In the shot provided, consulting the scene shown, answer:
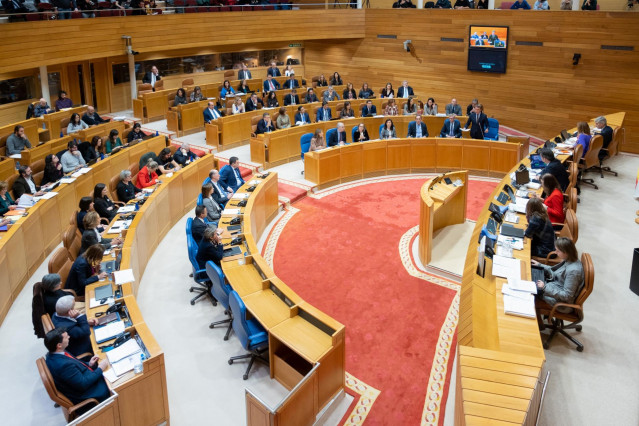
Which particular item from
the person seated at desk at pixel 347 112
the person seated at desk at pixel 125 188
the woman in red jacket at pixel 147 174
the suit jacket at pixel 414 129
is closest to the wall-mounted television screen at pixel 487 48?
the suit jacket at pixel 414 129

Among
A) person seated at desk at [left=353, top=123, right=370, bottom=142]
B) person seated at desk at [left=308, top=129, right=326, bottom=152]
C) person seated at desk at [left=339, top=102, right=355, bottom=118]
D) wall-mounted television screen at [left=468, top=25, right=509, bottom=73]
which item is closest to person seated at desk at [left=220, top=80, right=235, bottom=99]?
person seated at desk at [left=339, top=102, right=355, bottom=118]

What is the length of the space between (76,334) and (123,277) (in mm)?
1067

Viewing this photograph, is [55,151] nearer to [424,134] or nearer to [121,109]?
[121,109]

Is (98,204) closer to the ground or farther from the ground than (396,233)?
farther from the ground

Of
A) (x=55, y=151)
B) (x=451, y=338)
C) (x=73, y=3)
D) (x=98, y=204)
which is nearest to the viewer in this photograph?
(x=451, y=338)

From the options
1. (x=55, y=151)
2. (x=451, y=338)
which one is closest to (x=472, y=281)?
(x=451, y=338)

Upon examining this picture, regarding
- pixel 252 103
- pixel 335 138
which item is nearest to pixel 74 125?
pixel 252 103

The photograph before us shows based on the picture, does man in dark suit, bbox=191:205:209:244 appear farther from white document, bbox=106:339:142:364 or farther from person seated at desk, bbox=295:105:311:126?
person seated at desk, bbox=295:105:311:126

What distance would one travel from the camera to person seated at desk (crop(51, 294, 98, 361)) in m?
5.09

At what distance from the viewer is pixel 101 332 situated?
17.0ft

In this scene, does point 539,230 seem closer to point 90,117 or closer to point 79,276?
point 79,276

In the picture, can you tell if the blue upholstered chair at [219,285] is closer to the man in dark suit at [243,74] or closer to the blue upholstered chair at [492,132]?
the blue upholstered chair at [492,132]

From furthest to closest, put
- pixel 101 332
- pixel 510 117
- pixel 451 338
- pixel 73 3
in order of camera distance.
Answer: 1. pixel 510 117
2. pixel 73 3
3. pixel 451 338
4. pixel 101 332

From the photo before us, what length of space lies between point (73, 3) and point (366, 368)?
1333 cm
